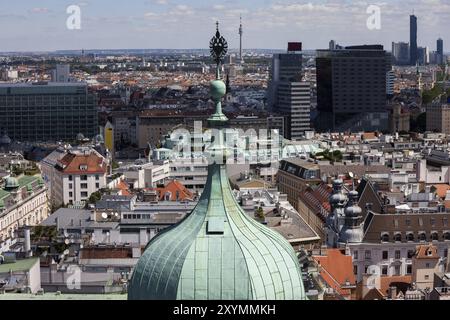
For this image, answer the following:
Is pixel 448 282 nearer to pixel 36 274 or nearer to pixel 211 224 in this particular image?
pixel 36 274

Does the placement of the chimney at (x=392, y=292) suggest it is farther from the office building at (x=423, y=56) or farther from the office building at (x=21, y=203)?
the office building at (x=423, y=56)

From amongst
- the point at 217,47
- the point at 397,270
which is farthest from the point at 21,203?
the point at 217,47

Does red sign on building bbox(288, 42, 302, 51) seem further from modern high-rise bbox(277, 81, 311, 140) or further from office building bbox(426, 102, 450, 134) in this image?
office building bbox(426, 102, 450, 134)

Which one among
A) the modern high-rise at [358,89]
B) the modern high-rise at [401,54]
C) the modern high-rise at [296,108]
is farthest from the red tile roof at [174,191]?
the modern high-rise at [401,54]

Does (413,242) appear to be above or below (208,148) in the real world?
below

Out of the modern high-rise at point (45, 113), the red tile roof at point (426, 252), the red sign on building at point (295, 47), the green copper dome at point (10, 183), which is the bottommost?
the red tile roof at point (426, 252)


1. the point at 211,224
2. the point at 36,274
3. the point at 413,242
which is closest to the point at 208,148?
the point at 211,224

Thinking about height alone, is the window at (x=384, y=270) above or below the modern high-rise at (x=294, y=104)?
below
